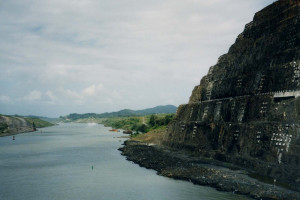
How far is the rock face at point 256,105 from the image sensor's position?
3450cm

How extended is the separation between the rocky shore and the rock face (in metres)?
2.14

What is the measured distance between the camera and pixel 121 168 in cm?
4731

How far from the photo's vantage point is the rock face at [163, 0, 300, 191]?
3450 centimetres

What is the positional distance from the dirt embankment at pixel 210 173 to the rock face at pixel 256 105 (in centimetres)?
219

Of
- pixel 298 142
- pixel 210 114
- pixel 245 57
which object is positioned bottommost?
pixel 298 142

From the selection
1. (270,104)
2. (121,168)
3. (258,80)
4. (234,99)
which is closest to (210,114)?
(234,99)

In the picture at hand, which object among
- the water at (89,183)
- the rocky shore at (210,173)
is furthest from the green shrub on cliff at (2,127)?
the rocky shore at (210,173)

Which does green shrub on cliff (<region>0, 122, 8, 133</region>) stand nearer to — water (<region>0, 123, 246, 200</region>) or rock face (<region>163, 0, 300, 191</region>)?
water (<region>0, 123, 246, 200</region>)

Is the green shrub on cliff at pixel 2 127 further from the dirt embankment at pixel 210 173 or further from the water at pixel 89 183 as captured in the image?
the dirt embankment at pixel 210 173

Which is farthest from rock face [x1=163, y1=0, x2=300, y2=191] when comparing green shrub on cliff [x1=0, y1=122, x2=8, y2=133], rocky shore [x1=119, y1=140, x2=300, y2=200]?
green shrub on cliff [x1=0, y1=122, x2=8, y2=133]

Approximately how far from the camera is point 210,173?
122 feet

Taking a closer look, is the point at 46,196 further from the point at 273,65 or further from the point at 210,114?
the point at 273,65

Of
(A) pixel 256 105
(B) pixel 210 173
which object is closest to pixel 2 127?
(B) pixel 210 173

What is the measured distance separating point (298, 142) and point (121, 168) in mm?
27269
